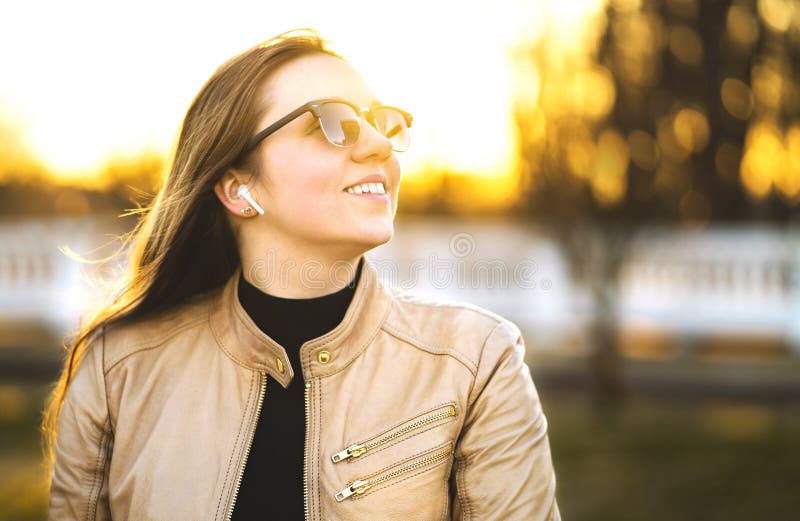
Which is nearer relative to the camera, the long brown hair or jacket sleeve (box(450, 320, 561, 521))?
jacket sleeve (box(450, 320, 561, 521))

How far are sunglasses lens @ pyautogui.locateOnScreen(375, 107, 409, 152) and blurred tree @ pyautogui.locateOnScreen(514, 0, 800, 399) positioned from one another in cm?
523

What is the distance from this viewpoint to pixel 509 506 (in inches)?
79.7

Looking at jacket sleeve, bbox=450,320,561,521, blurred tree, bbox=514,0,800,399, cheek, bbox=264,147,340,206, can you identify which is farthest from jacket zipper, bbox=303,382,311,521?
blurred tree, bbox=514,0,800,399

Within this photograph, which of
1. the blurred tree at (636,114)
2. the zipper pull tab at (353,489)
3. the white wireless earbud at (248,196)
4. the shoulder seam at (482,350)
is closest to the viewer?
the zipper pull tab at (353,489)

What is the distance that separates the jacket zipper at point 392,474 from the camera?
6.64 ft

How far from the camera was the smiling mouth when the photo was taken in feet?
7.43

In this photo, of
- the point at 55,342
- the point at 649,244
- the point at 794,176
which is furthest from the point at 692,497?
the point at 55,342

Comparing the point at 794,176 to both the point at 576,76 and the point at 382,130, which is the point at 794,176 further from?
the point at 382,130

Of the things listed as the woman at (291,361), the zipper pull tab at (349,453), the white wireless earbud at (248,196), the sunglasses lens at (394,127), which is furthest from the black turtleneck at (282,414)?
the sunglasses lens at (394,127)

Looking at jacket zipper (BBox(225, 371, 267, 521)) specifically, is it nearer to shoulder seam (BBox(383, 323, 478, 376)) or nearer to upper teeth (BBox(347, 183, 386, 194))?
shoulder seam (BBox(383, 323, 478, 376))

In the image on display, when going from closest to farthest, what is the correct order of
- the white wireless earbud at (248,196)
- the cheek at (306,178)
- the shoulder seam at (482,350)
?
1. the shoulder seam at (482,350)
2. the cheek at (306,178)
3. the white wireless earbud at (248,196)

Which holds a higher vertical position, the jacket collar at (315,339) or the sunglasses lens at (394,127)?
the sunglasses lens at (394,127)

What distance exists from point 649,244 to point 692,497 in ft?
10.3

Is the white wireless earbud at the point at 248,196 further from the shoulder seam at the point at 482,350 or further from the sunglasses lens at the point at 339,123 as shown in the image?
the shoulder seam at the point at 482,350
